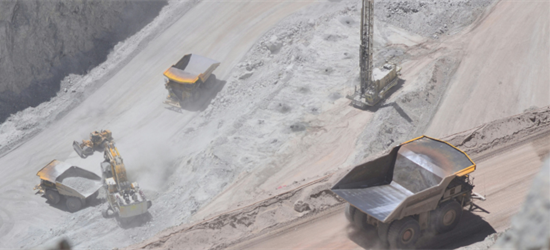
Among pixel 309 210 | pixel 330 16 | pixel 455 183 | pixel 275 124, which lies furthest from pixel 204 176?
pixel 330 16

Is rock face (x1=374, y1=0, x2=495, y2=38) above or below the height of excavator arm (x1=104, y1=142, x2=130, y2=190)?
above

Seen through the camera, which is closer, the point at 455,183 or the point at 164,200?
the point at 455,183

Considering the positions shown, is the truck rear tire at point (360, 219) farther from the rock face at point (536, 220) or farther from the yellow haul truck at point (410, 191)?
the rock face at point (536, 220)

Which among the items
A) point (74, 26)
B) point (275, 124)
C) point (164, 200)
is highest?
point (74, 26)

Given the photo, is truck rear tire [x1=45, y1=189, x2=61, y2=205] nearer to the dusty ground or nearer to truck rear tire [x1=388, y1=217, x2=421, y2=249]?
the dusty ground

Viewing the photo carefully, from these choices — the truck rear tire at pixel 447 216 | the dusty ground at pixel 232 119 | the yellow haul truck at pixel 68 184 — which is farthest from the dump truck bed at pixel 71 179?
the truck rear tire at pixel 447 216

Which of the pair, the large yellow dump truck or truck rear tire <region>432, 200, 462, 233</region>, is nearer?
truck rear tire <region>432, 200, 462, 233</region>

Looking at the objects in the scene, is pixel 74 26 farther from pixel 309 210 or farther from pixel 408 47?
pixel 309 210

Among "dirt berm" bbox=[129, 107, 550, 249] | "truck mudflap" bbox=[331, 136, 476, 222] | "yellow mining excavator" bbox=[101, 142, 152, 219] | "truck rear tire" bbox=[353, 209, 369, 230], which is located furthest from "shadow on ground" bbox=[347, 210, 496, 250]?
"yellow mining excavator" bbox=[101, 142, 152, 219]
